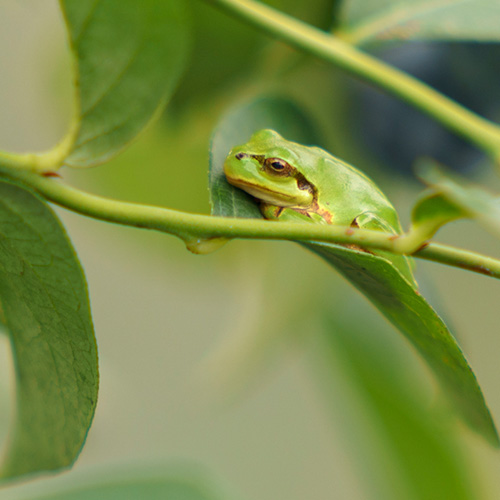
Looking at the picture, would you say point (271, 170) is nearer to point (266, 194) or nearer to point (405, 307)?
point (266, 194)

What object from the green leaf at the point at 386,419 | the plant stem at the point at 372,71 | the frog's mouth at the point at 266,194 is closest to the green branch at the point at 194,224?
the frog's mouth at the point at 266,194

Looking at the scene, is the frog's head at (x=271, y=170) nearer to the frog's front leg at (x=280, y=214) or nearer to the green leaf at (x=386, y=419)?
the frog's front leg at (x=280, y=214)

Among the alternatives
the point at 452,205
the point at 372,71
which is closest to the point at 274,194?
the point at 372,71

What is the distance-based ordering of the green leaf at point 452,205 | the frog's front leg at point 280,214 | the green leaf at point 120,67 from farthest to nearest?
1. the frog's front leg at point 280,214
2. the green leaf at point 120,67
3. the green leaf at point 452,205

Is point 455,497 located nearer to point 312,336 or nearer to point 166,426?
point 312,336

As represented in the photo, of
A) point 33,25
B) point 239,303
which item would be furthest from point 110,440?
point 33,25

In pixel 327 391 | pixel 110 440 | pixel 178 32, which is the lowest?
pixel 110 440

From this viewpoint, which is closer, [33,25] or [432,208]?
[432,208]
